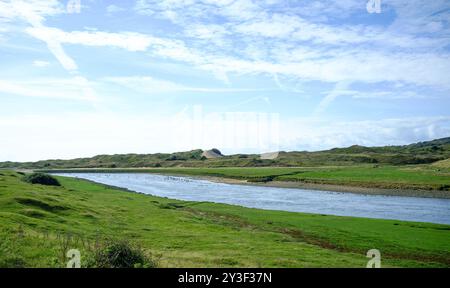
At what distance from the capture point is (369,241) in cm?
4234

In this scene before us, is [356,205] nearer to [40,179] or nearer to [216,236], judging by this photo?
[216,236]

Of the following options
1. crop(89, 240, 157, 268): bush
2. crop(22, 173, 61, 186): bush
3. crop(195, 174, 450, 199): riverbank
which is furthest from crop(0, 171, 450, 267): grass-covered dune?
crop(195, 174, 450, 199): riverbank

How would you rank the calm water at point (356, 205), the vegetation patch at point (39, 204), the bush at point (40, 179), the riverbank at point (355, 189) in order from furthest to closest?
1. the riverbank at point (355, 189)
2. the bush at point (40, 179)
3. the calm water at point (356, 205)
4. the vegetation patch at point (39, 204)

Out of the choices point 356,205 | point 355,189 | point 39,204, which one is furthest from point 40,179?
point 355,189

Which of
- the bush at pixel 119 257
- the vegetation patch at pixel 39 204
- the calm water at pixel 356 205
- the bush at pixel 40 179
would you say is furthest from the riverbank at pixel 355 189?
the bush at pixel 119 257

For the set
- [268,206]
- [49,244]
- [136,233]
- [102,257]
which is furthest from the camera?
[268,206]

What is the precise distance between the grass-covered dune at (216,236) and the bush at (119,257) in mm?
815

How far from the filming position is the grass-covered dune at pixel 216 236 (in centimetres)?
2666

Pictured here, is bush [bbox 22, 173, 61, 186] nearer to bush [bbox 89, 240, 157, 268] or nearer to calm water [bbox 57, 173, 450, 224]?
calm water [bbox 57, 173, 450, 224]

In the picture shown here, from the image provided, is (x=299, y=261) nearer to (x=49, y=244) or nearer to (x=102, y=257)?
(x=102, y=257)

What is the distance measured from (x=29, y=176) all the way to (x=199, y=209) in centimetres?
4223

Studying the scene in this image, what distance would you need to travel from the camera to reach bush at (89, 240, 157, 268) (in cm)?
1991

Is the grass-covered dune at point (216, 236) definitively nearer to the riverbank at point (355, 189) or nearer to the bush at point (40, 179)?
the bush at point (40, 179)
